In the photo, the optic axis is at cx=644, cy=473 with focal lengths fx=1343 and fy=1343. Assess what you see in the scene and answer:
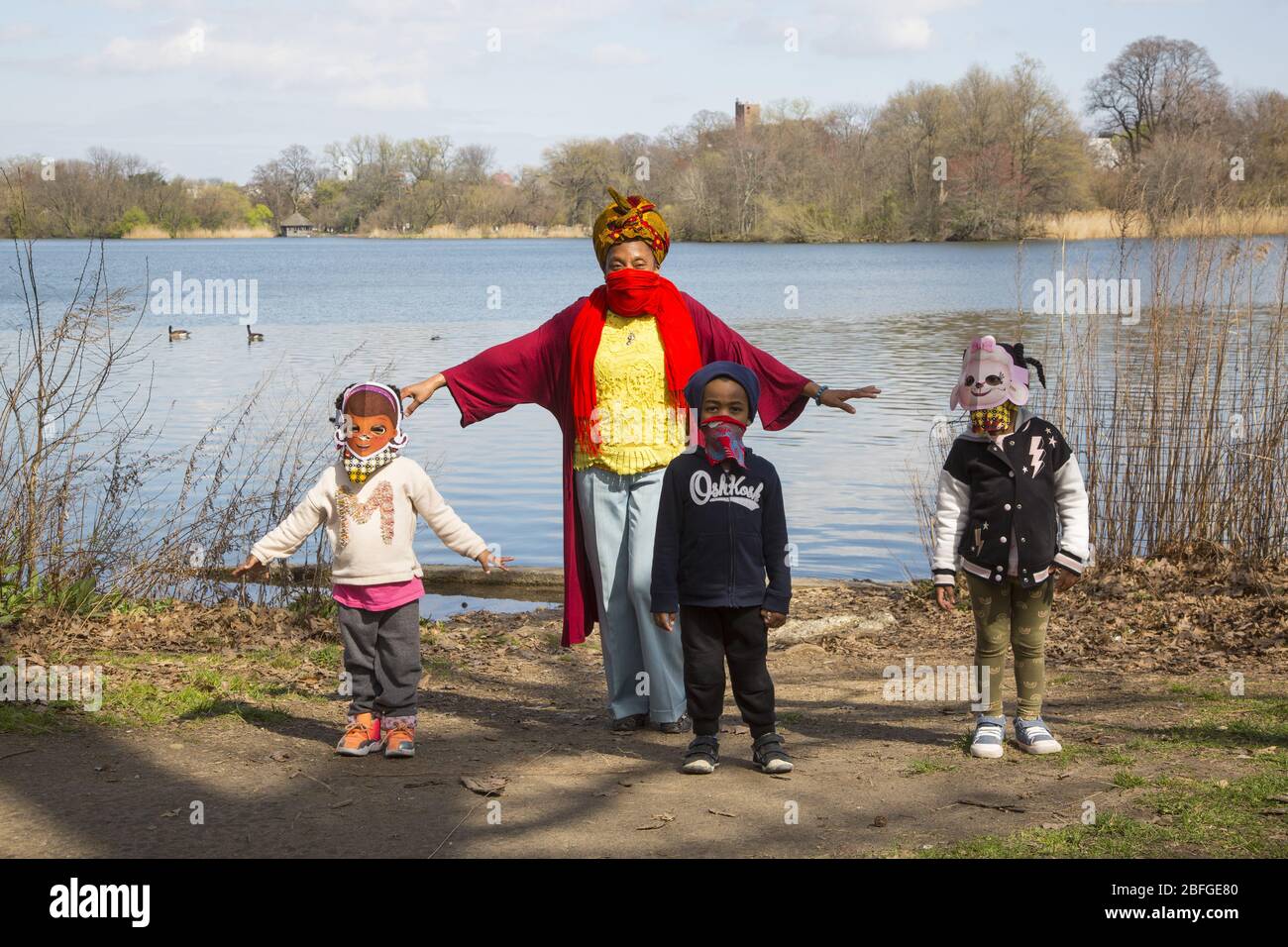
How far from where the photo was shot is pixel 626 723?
19.9 ft

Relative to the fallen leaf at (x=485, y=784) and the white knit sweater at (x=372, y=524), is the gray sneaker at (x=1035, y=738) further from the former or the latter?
the white knit sweater at (x=372, y=524)

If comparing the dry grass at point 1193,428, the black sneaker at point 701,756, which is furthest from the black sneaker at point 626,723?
the dry grass at point 1193,428

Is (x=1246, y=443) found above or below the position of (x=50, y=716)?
above

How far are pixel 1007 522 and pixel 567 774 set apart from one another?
2038 mm

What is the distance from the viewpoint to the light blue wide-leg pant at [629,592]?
5.86 metres

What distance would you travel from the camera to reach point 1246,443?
31.6 ft

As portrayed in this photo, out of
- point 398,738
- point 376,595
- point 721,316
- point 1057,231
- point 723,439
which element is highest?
point 1057,231

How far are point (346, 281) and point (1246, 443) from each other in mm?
50926

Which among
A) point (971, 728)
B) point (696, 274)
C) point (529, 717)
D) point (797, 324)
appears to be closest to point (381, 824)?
point (529, 717)

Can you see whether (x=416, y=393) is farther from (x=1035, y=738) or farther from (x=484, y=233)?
(x=484, y=233)

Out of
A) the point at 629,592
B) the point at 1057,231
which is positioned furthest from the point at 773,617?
the point at 1057,231

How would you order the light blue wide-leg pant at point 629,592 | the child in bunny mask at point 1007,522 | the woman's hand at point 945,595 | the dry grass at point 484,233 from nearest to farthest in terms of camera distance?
1. the woman's hand at point 945,595
2. the child in bunny mask at point 1007,522
3. the light blue wide-leg pant at point 629,592
4. the dry grass at point 484,233

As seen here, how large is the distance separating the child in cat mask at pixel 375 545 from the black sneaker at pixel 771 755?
1.27 metres

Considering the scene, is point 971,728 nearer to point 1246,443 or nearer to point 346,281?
point 1246,443
